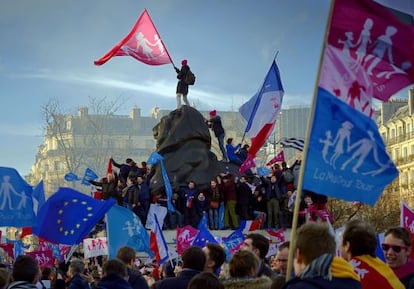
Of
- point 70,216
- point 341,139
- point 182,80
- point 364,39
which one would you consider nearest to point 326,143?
point 341,139

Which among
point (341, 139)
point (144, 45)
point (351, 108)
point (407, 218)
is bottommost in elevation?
point (407, 218)

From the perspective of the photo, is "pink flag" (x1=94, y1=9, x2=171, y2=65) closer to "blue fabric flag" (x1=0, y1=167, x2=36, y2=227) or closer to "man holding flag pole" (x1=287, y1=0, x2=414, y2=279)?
"blue fabric flag" (x1=0, y1=167, x2=36, y2=227)

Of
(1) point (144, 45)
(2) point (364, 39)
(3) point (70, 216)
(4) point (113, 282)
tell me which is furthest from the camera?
(1) point (144, 45)

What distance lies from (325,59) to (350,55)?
0.94ft

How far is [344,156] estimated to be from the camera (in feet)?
25.2

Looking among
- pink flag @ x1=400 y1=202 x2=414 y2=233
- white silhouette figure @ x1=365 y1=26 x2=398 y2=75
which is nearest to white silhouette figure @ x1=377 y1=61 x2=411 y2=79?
white silhouette figure @ x1=365 y1=26 x2=398 y2=75

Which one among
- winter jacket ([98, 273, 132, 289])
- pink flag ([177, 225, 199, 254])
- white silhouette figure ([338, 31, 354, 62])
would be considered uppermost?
white silhouette figure ([338, 31, 354, 62])

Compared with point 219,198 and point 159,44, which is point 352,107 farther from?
point 159,44

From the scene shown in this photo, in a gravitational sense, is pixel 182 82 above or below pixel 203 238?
above

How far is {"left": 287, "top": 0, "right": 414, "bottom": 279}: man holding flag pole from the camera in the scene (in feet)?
24.9

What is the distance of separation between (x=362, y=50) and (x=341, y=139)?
29.6 inches

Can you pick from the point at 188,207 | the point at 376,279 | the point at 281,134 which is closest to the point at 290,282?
the point at 376,279

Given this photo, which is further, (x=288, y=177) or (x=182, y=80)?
(x=182, y=80)

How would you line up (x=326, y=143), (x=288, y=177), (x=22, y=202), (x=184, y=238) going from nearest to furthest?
(x=326, y=143) → (x=22, y=202) → (x=184, y=238) → (x=288, y=177)
